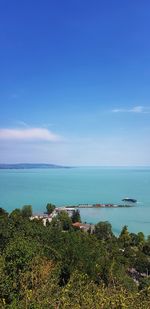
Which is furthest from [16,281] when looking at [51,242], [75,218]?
[75,218]

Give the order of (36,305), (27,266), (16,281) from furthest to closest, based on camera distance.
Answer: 1. (27,266)
2. (16,281)
3. (36,305)

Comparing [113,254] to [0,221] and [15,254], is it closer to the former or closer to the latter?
[0,221]

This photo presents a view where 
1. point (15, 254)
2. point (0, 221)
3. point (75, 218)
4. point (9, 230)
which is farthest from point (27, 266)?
point (75, 218)

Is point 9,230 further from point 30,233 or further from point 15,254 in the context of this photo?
point 15,254

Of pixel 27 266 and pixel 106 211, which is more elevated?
pixel 27 266

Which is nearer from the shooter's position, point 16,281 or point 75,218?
point 16,281

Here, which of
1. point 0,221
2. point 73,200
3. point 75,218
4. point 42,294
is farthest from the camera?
point 73,200

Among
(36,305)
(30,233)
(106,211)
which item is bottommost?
(106,211)
